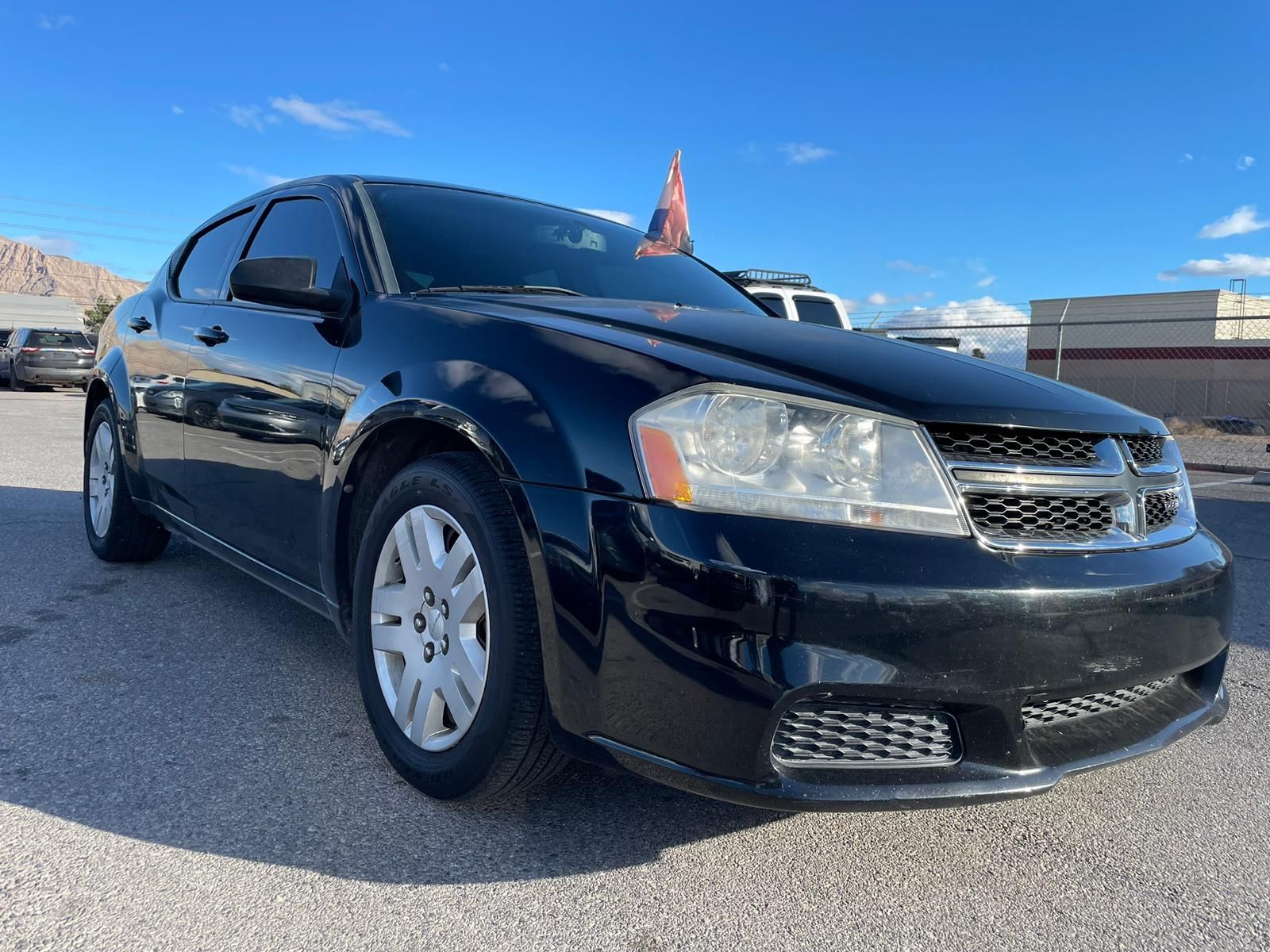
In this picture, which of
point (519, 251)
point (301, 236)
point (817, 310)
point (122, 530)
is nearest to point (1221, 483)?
point (817, 310)

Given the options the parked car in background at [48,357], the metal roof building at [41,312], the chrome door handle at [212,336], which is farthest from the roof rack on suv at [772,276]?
the metal roof building at [41,312]

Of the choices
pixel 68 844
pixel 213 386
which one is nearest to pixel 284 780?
pixel 68 844

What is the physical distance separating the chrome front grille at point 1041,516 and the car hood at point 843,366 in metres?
0.15

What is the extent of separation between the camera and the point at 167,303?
3910 millimetres

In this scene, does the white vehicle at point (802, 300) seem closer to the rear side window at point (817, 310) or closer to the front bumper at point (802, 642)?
the rear side window at point (817, 310)

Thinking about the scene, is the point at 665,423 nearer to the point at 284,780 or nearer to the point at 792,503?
the point at 792,503

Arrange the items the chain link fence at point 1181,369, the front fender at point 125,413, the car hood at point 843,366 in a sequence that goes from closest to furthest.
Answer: the car hood at point 843,366 < the front fender at point 125,413 < the chain link fence at point 1181,369

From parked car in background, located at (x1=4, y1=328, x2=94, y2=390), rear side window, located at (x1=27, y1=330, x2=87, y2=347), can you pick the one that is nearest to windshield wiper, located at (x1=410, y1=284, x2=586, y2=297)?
parked car in background, located at (x1=4, y1=328, x2=94, y2=390)

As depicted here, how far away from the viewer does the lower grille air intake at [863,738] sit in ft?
5.57

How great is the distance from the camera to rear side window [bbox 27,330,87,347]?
798 inches

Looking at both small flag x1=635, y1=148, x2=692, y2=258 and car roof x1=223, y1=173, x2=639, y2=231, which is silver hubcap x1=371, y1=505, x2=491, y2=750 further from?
small flag x1=635, y1=148, x2=692, y2=258

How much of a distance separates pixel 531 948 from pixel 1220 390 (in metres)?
30.0

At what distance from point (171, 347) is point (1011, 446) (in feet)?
10.1

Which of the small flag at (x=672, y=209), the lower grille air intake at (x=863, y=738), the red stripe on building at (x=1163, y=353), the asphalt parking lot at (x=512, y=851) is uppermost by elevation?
the small flag at (x=672, y=209)
